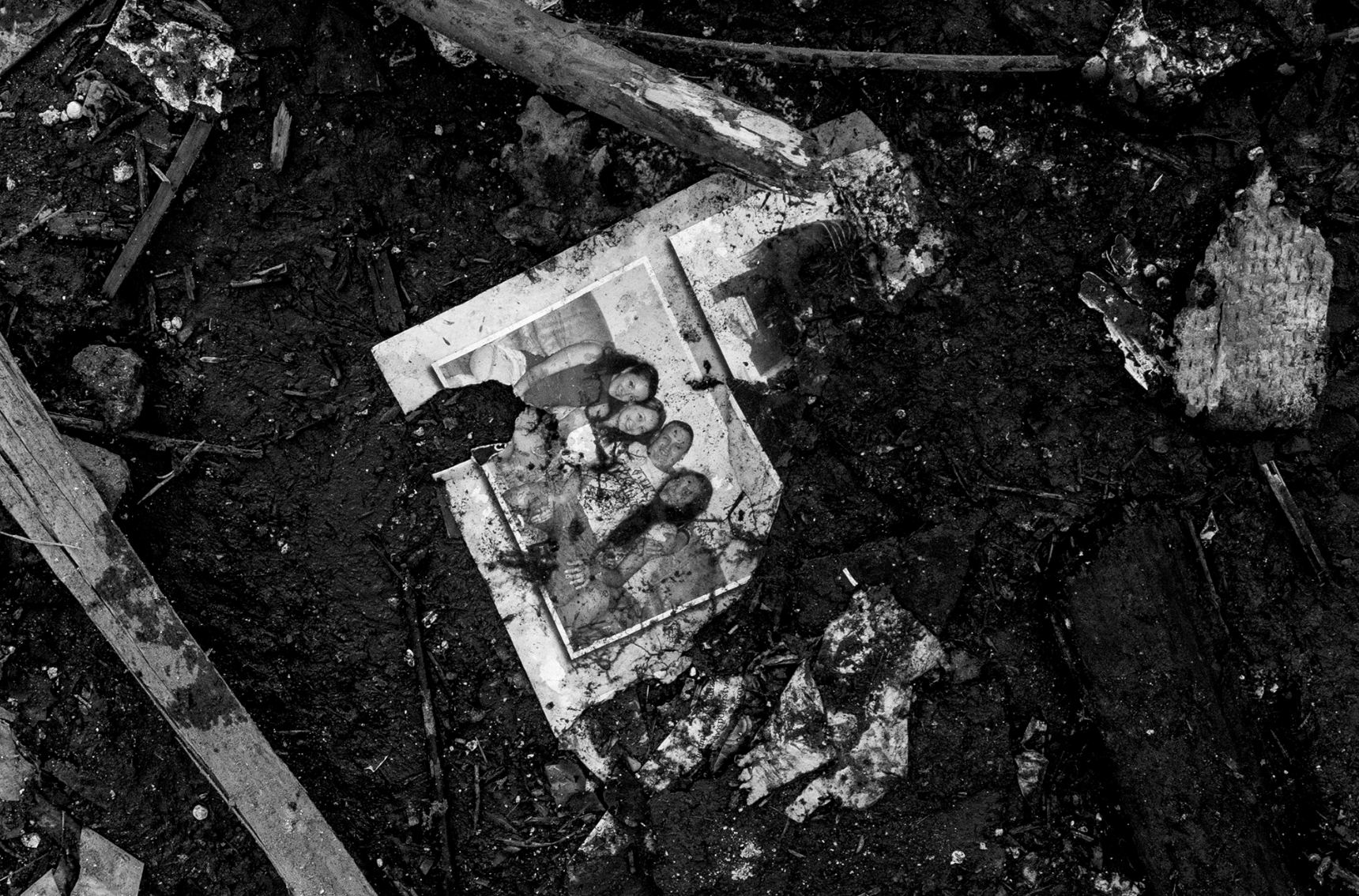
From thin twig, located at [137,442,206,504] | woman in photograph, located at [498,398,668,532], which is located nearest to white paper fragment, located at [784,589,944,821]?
woman in photograph, located at [498,398,668,532]

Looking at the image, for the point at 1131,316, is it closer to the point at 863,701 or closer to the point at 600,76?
the point at 863,701

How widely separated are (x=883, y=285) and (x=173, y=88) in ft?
8.51

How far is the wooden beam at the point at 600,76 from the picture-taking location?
8.05 ft

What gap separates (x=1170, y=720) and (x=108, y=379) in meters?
3.82

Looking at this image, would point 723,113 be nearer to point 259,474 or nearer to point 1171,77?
point 1171,77

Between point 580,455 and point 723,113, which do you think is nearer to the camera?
point 723,113

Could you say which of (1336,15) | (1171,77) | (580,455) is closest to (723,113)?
(580,455)

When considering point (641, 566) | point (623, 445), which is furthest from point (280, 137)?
point (641, 566)

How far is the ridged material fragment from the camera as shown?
8.49 feet

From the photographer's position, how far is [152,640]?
8.27ft

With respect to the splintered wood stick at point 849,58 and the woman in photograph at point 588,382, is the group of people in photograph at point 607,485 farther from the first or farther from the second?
the splintered wood stick at point 849,58

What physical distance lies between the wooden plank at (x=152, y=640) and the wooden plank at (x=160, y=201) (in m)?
0.43

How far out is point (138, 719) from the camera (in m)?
2.68

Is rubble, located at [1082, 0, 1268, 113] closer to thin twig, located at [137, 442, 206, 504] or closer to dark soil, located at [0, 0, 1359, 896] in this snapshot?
dark soil, located at [0, 0, 1359, 896]
